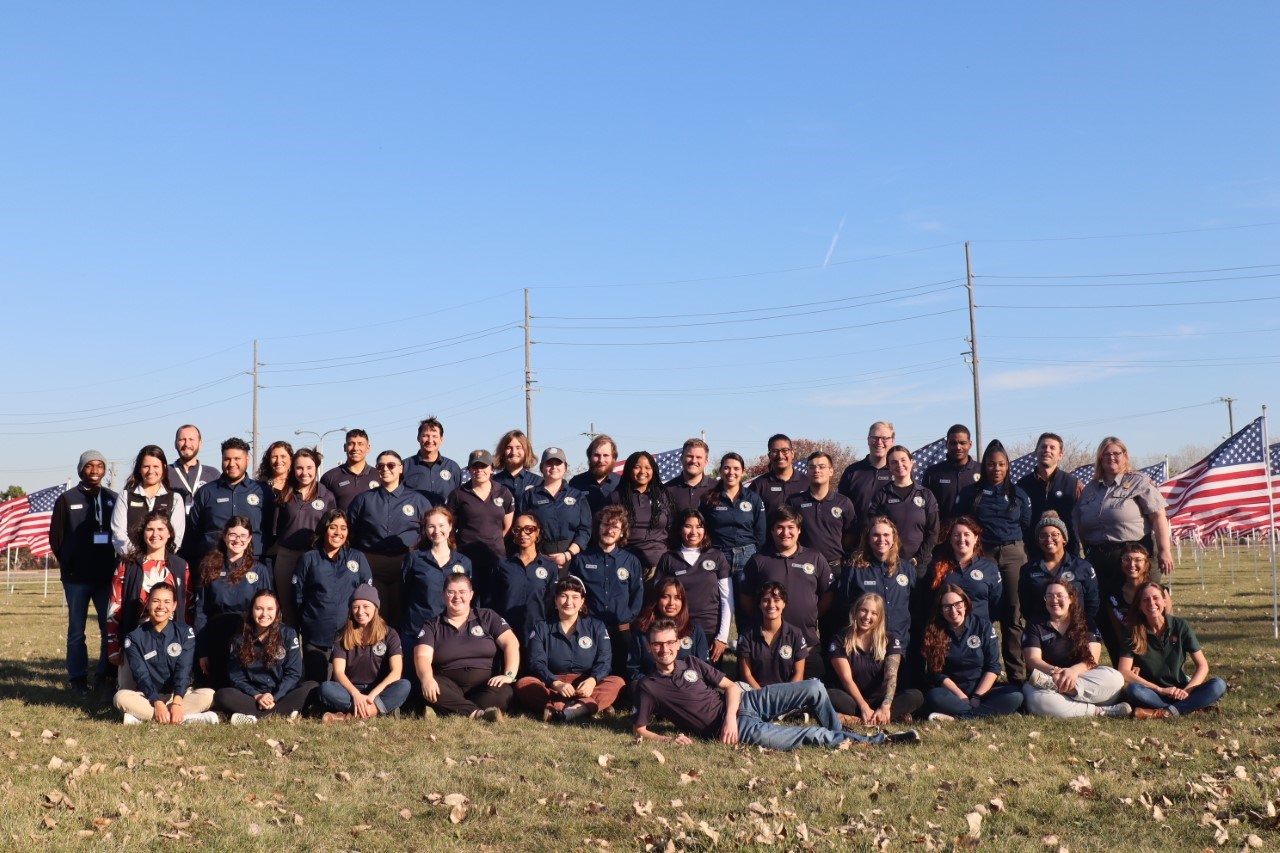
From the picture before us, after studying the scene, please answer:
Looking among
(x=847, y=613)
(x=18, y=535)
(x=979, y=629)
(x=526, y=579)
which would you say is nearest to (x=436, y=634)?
(x=526, y=579)

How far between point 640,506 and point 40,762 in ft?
18.0

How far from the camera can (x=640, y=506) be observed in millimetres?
11164

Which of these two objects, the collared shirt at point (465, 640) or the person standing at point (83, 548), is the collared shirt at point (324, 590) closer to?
the collared shirt at point (465, 640)

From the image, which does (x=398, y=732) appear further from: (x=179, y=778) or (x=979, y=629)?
(x=979, y=629)

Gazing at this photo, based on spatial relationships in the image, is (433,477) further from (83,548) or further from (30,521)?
(30,521)

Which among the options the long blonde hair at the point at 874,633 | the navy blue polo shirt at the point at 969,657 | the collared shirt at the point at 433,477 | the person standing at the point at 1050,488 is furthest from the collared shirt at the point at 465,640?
the person standing at the point at 1050,488

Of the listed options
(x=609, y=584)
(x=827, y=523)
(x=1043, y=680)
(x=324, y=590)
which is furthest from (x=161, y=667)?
(x=1043, y=680)

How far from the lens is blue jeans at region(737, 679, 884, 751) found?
8.55 m

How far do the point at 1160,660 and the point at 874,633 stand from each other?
7.91ft

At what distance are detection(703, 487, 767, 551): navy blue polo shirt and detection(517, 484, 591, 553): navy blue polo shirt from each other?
121cm

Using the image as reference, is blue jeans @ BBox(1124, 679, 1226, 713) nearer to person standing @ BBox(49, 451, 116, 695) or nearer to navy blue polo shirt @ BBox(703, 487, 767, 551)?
navy blue polo shirt @ BBox(703, 487, 767, 551)

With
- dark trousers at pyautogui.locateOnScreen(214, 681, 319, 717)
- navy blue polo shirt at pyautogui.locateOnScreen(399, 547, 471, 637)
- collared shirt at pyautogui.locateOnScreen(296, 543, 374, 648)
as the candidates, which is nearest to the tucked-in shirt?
navy blue polo shirt at pyautogui.locateOnScreen(399, 547, 471, 637)

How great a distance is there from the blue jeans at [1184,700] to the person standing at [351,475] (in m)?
7.17

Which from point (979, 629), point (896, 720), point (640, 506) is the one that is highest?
point (640, 506)
